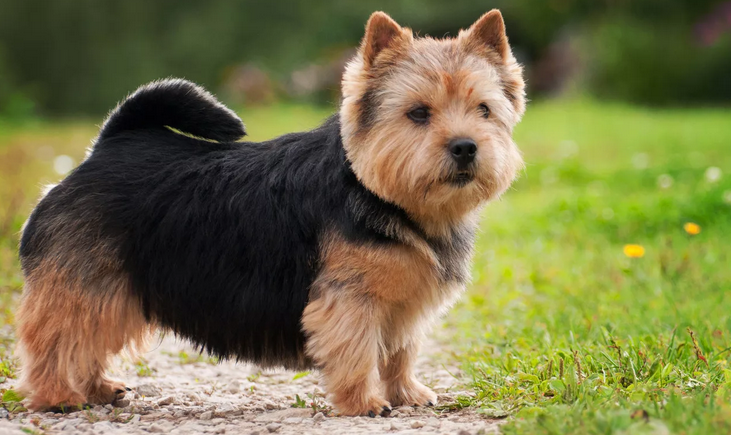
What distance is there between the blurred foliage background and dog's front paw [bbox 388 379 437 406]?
1681 centimetres

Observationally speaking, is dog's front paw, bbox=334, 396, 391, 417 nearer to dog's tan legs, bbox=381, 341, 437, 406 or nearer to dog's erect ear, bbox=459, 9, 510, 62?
dog's tan legs, bbox=381, 341, 437, 406

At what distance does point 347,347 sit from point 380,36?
148cm

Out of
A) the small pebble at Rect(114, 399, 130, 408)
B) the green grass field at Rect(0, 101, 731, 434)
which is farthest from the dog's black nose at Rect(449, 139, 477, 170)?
the small pebble at Rect(114, 399, 130, 408)

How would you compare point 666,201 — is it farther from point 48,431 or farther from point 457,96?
point 48,431

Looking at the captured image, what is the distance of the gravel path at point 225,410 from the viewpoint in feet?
12.2

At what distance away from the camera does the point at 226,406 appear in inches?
173

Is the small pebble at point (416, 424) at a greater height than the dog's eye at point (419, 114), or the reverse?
the dog's eye at point (419, 114)

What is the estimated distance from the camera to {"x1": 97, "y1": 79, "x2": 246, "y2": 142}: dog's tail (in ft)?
14.4

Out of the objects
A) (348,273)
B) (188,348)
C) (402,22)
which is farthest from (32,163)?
(402,22)

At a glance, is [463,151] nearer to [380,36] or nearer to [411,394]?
[380,36]

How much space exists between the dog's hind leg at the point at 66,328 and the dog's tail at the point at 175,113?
832mm

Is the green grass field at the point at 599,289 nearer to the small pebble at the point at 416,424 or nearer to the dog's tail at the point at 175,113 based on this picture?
the small pebble at the point at 416,424

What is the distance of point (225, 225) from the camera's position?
13.4 feet

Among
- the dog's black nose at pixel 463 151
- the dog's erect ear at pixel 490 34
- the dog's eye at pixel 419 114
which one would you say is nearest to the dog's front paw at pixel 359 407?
the dog's black nose at pixel 463 151
